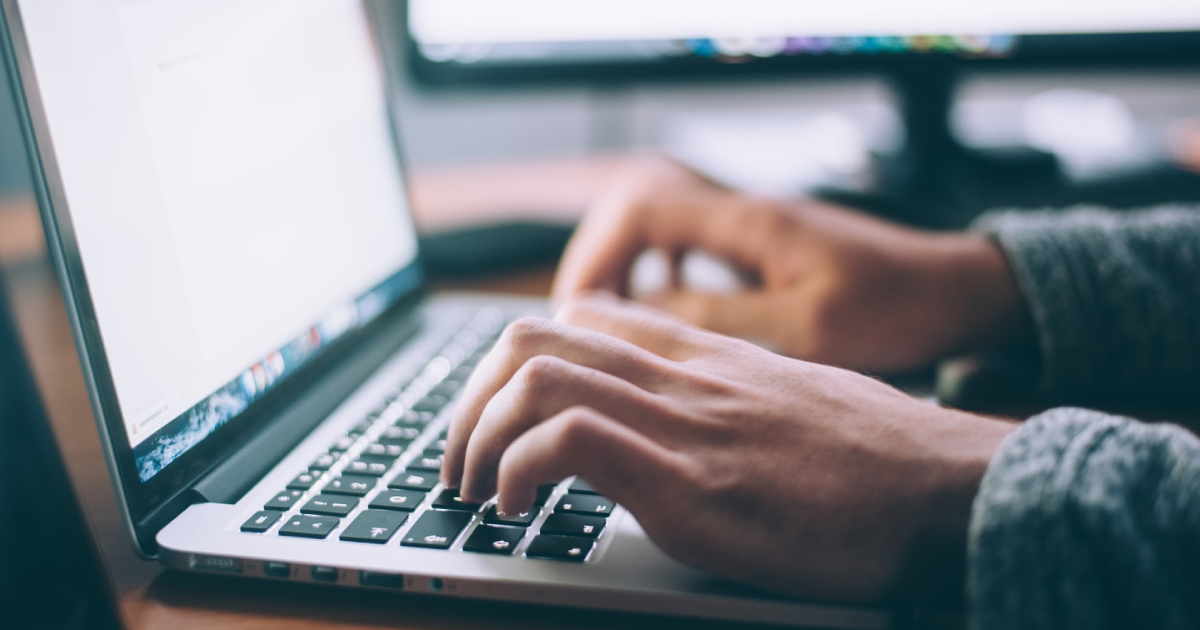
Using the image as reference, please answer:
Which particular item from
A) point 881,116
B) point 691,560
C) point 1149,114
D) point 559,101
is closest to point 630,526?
point 691,560

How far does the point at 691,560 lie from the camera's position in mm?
286

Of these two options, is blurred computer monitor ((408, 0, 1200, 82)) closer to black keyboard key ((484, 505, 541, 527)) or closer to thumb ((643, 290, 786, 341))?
thumb ((643, 290, 786, 341))

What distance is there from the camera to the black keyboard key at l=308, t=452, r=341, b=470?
1.23 feet

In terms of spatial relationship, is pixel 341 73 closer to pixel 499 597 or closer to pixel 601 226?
pixel 601 226

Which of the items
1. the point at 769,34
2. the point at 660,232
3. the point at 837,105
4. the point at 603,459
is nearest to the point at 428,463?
the point at 603,459

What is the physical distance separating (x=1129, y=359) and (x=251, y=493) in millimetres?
445

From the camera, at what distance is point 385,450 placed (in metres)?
0.39

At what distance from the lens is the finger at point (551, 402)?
30 cm

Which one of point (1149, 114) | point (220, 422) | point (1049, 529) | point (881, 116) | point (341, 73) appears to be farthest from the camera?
point (1149, 114)

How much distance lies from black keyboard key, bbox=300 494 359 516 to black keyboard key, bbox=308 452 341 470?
3cm

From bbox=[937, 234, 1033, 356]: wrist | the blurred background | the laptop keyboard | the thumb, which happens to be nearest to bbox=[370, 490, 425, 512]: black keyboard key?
the laptop keyboard

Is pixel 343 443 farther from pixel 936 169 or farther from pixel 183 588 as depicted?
pixel 936 169

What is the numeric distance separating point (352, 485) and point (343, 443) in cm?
5

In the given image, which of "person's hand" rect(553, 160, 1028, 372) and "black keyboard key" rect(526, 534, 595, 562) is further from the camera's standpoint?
"person's hand" rect(553, 160, 1028, 372)
